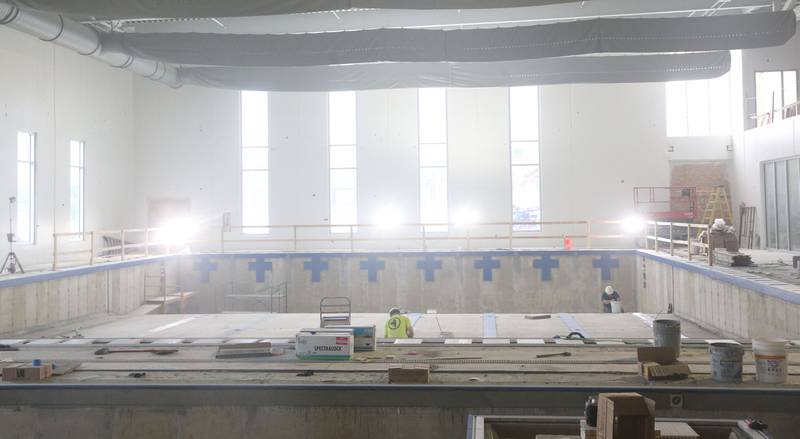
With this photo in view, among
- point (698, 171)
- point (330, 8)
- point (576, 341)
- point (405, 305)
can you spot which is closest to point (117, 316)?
point (405, 305)

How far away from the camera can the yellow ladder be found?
22531 millimetres

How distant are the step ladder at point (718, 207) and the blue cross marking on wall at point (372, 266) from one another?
1221cm

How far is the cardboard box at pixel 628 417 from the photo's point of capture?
144 inches

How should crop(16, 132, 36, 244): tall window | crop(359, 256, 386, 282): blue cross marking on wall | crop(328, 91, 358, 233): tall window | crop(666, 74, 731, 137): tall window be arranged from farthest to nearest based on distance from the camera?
crop(328, 91, 358, 233): tall window < crop(666, 74, 731, 137): tall window < crop(359, 256, 386, 282): blue cross marking on wall < crop(16, 132, 36, 244): tall window

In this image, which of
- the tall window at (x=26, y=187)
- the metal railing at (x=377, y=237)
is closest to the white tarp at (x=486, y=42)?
the tall window at (x=26, y=187)

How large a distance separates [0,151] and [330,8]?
42.9 ft

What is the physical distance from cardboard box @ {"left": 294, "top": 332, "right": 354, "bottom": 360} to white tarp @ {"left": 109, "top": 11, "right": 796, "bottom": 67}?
25.2 feet

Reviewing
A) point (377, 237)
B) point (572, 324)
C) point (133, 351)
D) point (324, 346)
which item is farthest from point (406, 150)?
point (324, 346)

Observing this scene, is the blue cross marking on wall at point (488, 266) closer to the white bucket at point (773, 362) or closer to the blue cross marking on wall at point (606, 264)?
the blue cross marking on wall at point (606, 264)

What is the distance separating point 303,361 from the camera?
6.43m

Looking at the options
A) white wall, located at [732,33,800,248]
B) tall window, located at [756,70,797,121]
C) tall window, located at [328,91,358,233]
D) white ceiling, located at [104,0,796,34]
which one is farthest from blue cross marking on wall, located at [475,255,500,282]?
tall window, located at [756,70,797,121]

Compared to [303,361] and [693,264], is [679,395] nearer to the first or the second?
[303,361]

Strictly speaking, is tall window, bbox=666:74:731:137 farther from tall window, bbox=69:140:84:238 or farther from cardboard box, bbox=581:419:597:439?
cardboard box, bbox=581:419:597:439

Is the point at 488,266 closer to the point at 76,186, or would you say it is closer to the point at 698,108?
the point at 698,108
